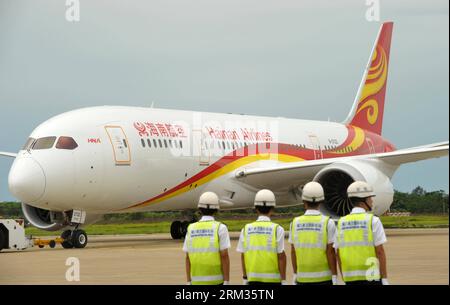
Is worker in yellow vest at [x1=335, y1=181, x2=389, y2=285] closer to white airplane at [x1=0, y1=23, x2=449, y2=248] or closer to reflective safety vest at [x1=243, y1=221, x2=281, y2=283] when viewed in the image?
reflective safety vest at [x1=243, y1=221, x2=281, y2=283]

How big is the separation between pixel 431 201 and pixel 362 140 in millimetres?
3797

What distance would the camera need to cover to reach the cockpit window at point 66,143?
953 inches

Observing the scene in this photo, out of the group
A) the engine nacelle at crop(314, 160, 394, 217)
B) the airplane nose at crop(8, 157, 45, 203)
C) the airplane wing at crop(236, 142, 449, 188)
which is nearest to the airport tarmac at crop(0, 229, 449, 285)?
the airplane nose at crop(8, 157, 45, 203)

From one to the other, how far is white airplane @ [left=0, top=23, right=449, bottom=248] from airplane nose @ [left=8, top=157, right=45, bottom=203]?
1.0 inches

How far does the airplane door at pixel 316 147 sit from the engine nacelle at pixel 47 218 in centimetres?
894

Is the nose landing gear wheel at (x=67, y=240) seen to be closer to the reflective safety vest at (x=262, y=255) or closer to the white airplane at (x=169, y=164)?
the white airplane at (x=169, y=164)

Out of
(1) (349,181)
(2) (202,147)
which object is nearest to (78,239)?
(2) (202,147)

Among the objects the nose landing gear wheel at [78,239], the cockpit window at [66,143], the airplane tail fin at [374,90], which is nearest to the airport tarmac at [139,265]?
the nose landing gear wheel at [78,239]

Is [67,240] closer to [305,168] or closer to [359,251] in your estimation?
[305,168]

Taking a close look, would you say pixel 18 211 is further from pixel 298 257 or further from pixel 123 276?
pixel 298 257

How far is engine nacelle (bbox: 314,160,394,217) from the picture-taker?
26766 millimetres

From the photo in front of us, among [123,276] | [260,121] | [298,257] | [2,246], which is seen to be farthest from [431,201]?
[298,257]

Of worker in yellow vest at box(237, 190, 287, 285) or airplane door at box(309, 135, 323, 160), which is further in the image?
airplane door at box(309, 135, 323, 160)

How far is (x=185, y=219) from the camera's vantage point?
30625 mm
